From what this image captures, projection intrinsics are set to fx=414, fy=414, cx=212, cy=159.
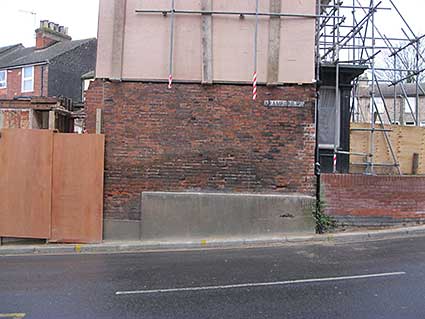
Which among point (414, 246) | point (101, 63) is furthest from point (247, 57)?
point (414, 246)

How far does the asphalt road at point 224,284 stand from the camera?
16.5 feet

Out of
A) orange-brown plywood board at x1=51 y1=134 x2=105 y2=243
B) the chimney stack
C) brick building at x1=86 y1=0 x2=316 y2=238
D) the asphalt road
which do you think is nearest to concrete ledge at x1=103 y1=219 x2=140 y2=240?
brick building at x1=86 y1=0 x2=316 y2=238

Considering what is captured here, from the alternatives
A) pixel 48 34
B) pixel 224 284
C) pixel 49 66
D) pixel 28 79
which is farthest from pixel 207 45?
pixel 48 34

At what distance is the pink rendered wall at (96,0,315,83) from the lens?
382 inches

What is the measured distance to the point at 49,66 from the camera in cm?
2994

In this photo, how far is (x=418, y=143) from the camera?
474 inches

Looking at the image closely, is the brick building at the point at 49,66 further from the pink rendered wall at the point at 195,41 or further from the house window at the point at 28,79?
the pink rendered wall at the point at 195,41

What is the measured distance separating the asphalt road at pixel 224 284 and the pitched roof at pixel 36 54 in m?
26.0

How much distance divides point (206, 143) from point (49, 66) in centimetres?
2422

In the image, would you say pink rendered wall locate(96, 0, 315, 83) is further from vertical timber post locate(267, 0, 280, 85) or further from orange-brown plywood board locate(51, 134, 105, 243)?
orange-brown plywood board locate(51, 134, 105, 243)

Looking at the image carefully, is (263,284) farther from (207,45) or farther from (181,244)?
(207,45)

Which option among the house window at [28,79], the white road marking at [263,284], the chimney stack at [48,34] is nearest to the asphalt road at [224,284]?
the white road marking at [263,284]

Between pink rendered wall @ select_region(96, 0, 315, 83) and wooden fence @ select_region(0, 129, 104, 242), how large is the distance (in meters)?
2.03

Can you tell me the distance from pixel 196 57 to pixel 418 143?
7.03m
